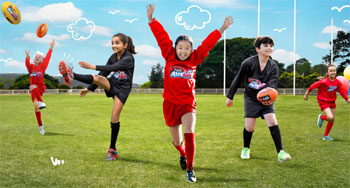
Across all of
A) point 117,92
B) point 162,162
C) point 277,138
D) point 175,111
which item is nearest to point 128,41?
point 117,92

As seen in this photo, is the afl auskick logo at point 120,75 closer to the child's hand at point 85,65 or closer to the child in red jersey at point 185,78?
the child's hand at point 85,65

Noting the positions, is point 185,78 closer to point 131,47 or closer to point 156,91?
point 131,47

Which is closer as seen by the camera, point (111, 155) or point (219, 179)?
point (219, 179)

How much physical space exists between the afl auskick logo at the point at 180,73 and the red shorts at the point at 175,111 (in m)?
0.42

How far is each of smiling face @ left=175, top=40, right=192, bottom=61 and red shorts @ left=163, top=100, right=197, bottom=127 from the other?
26.9 inches

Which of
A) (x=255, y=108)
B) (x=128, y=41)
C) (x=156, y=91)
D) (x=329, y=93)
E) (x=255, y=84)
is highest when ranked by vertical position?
(x=128, y=41)

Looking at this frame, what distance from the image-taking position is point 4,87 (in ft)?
154

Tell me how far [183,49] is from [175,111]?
2.97ft

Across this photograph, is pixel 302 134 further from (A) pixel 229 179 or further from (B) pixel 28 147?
(B) pixel 28 147

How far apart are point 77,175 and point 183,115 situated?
1.86 m

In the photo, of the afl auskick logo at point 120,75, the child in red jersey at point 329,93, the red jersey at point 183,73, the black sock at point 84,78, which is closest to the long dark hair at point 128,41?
the afl auskick logo at point 120,75

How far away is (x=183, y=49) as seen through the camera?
13.7ft

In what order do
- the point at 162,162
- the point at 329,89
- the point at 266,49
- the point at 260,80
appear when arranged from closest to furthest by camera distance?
1. the point at 266,49
2. the point at 260,80
3. the point at 162,162
4. the point at 329,89

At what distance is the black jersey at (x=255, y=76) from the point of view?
16.4 feet
